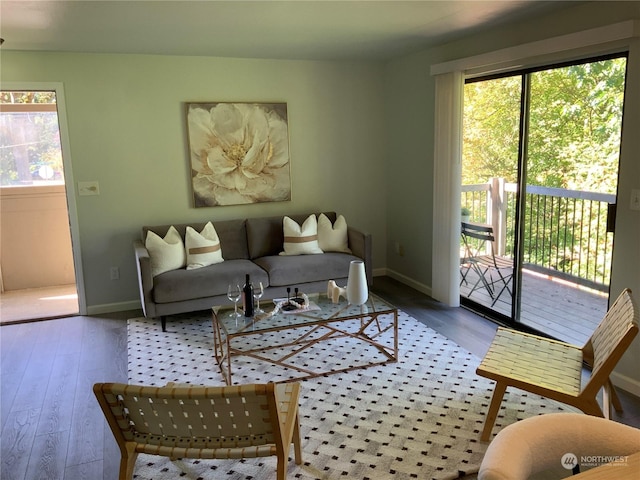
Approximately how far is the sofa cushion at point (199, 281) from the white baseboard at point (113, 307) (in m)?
0.83

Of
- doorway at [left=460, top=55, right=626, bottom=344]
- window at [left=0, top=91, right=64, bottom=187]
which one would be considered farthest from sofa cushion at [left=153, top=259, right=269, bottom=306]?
window at [left=0, top=91, right=64, bottom=187]

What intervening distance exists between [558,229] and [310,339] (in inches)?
80.5

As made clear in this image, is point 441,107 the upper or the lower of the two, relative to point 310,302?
upper

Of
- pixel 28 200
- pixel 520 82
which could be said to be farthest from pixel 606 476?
pixel 28 200

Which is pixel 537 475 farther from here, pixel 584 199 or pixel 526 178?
pixel 526 178

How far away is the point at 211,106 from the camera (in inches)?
188

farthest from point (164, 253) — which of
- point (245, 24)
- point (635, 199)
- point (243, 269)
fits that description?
point (635, 199)

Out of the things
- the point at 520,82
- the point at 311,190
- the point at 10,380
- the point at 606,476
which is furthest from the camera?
the point at 311,190

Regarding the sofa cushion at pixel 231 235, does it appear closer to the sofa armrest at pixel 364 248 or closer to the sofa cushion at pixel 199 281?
the sofa cushion at pixel 199 281

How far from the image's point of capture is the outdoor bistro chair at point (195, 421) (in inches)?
66.8

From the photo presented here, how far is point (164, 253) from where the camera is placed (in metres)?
4.31

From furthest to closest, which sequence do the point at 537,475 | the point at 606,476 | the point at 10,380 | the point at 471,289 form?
the point at 471,289, the point at 10,380, the point at 537,475, the point at 606,476

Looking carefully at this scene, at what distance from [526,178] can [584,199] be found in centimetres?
47

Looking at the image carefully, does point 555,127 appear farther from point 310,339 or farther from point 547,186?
point 310,339
